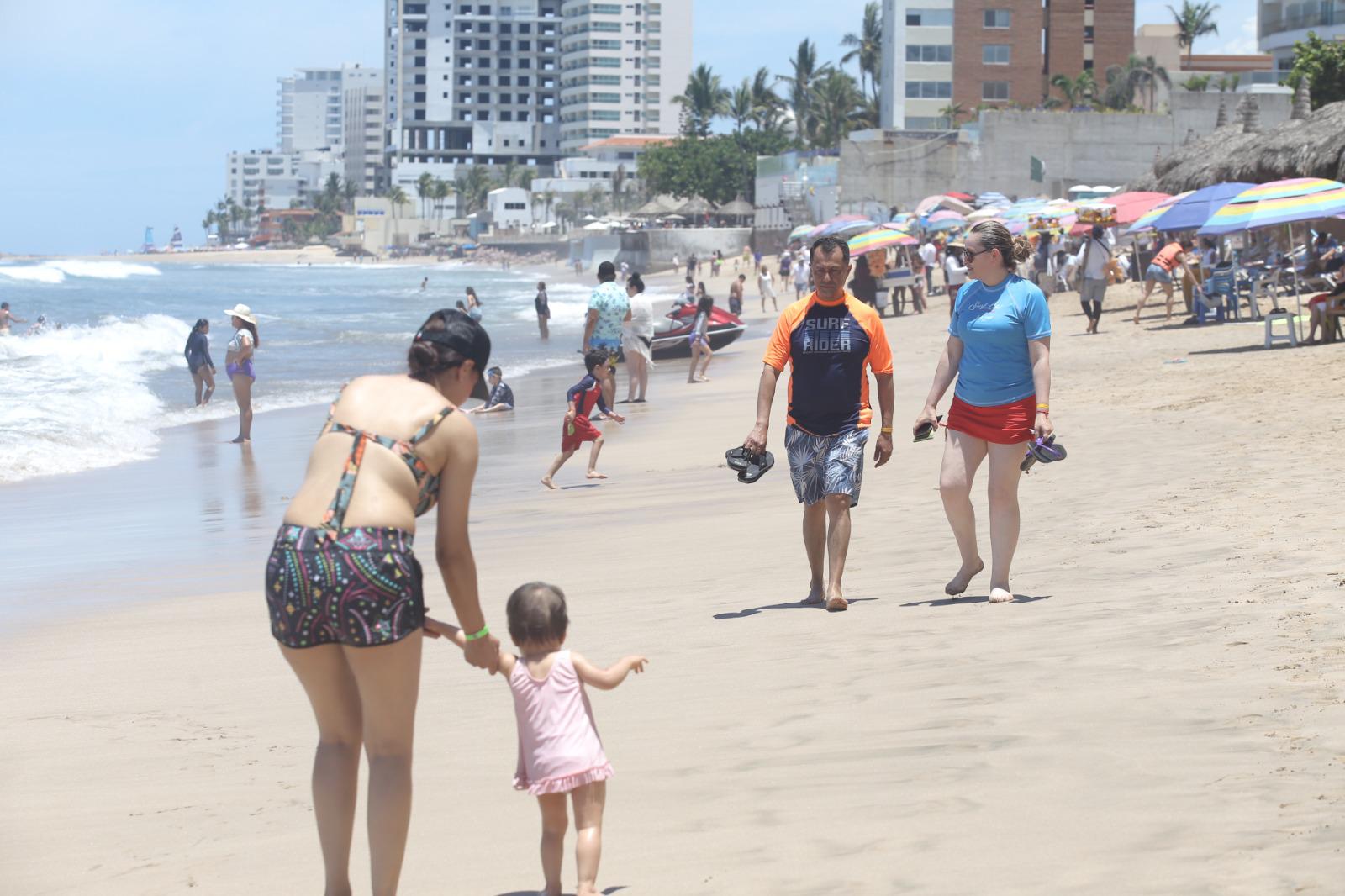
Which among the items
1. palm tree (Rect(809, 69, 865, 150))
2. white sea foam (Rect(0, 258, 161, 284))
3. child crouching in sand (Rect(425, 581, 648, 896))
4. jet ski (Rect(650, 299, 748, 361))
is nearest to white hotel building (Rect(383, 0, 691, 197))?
white sea foam (Rect(0, 258, 161, 284))

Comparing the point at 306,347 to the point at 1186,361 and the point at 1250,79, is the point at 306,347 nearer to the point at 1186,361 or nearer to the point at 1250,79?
the point at 1186,361

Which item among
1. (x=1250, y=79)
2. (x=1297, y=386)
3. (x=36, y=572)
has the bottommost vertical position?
(x=36, y=572)

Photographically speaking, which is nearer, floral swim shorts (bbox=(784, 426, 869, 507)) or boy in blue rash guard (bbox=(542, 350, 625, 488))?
floral swim shorts (bbox=(784, 426, 869, 507))

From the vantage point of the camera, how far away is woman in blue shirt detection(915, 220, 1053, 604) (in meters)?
6.16

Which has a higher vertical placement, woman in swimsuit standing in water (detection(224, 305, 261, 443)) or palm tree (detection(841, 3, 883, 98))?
palm tree (detection(841, 3, 883, 98))

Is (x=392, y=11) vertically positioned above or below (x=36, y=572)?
above

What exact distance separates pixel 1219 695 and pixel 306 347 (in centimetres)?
3028

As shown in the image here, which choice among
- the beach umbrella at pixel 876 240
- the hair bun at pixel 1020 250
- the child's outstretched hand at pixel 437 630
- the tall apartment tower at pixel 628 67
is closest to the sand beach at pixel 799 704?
the child's outstretched hand at pixel 437 630

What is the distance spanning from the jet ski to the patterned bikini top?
21.1 meters

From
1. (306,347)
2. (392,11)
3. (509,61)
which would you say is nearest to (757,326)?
(306,347)

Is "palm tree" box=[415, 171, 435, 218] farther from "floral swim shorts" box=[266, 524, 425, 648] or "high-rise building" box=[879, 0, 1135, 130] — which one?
"floral swim shorts" box=[266, 524, 425, 648]

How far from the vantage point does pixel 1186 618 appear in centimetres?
546

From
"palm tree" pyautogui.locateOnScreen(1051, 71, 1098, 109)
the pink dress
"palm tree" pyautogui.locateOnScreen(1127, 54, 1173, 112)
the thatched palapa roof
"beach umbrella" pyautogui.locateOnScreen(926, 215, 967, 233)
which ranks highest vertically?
"palm tree" pyautogui.locateOnScreen(1127, 54, 1173, 112)

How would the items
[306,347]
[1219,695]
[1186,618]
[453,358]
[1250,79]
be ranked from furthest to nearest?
[1250,79] < [306,347] < [1186,618] < [1219,695] < [453,358]
